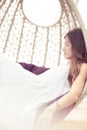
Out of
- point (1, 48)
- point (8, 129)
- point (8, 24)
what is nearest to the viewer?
point (8, 129)

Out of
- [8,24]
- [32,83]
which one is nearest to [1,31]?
[8,24]

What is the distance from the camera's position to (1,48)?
2.71ft

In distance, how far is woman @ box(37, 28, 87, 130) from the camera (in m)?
0.60

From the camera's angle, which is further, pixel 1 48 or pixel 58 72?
pixel 1 48

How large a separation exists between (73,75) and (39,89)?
0.08m

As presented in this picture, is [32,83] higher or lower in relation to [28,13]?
lower

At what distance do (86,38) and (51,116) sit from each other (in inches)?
6.0

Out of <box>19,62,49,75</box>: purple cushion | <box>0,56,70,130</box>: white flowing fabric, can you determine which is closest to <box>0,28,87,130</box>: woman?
<box>0,56,70,130</box>: white flowing fabric

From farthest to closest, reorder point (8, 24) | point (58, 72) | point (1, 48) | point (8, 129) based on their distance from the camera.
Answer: point (8, 24)
point (1, 48)
point (58, 72)
point (8, 129)

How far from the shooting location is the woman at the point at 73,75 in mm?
603

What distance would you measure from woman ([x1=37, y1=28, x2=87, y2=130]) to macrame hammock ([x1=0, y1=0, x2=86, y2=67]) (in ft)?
0.66

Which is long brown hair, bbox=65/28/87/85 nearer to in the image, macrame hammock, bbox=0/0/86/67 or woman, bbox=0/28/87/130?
woman, bbox=0/28/87/130

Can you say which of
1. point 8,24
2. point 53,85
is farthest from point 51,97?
point 8,24

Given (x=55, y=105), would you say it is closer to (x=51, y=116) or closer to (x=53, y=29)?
(x=51, y=116)
